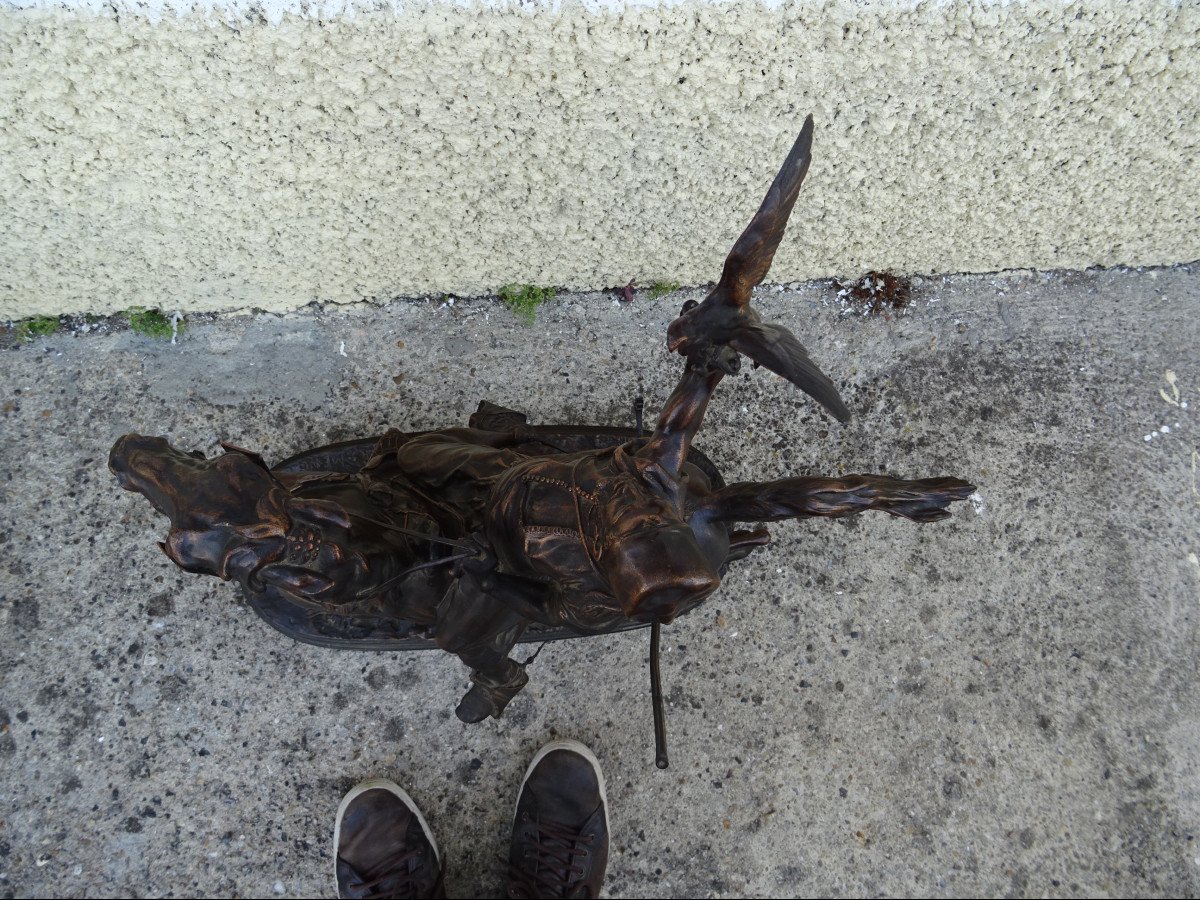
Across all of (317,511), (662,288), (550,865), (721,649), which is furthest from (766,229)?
(550,865)

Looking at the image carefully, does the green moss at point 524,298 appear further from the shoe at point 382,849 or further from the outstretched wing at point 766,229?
the shoe at point 382,849

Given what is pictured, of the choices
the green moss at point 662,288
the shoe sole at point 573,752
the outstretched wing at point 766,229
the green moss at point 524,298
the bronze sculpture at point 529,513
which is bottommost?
the shoe sole at point 573,752

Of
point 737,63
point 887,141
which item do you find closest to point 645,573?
point 737,63

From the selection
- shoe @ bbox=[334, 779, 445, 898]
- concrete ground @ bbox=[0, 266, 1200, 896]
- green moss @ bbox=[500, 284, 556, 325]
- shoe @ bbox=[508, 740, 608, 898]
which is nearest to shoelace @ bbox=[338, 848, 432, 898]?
shoe @ bbox=[334, 779, 445, 898]

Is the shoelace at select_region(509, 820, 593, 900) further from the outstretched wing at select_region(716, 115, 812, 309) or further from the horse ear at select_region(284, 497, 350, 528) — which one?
the outstretched wing at select_region(716, 115, 812, 309)

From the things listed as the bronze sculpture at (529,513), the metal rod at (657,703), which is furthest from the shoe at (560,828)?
the metal rod at (657,703)

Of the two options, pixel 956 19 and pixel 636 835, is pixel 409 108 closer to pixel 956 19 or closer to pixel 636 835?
pixel 956 19
